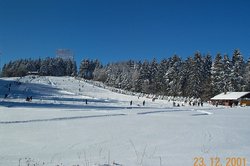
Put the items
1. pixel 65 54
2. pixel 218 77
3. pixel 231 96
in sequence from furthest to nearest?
pixel 65 54
pixel 218 77
pixel 231 96

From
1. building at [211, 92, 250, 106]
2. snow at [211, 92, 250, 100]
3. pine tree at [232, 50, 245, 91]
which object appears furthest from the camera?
pine tree at [232, 50, 245, 91]

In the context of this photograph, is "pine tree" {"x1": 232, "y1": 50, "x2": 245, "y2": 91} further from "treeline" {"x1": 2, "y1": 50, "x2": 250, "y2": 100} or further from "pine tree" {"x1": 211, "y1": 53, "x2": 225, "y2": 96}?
"pine tree" {"x1": 211, "y1": 53, "x2": 225, "y2": 96}

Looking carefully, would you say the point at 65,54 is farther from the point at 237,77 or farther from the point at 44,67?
the point at 237,77

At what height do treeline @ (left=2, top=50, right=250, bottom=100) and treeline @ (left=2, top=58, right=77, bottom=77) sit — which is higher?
treeline @ (left=2, top=58, right=77, bottom=77)

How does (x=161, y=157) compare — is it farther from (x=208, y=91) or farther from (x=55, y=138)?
(x=208, y=91)

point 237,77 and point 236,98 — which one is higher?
point 237,77

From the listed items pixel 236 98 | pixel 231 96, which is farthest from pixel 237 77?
pixel 236 98

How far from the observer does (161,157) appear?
9914mm

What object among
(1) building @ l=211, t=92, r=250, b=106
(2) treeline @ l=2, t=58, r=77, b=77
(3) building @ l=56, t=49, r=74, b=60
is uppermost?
(3) building @ l=56, t=49, r=74, b=60

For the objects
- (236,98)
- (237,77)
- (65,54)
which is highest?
(65,54)

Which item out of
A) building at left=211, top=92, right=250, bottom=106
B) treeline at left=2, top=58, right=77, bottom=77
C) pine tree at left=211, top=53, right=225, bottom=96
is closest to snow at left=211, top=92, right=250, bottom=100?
building at left=211, top=92, right=250, bottom=106

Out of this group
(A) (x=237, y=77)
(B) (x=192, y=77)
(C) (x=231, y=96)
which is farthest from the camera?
(B) (x=192, y=77)

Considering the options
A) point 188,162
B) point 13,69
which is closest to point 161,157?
point 188,162

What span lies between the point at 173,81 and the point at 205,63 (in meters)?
12.3
